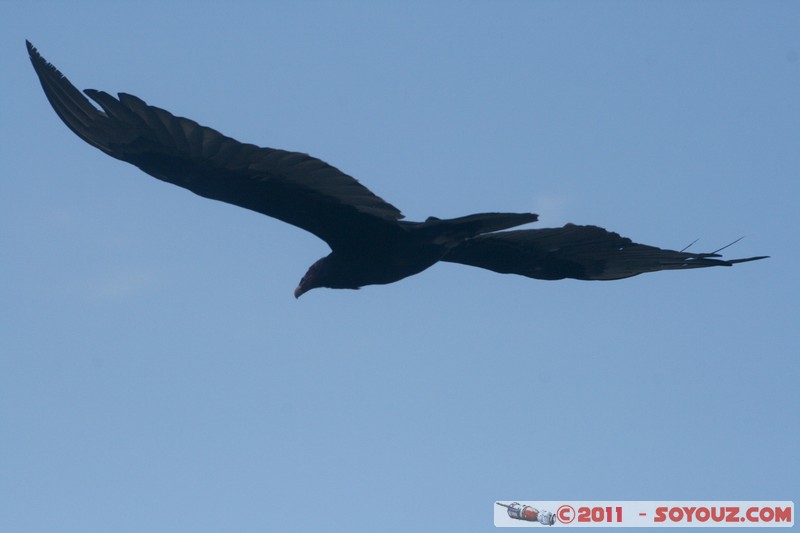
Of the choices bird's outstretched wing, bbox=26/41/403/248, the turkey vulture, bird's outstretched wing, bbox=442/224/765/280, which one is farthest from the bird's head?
bird's outstretched wing, bbox=442/224/765/280

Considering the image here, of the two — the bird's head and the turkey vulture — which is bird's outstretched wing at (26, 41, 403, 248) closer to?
the turkey vulture

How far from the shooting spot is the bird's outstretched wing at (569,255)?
9.98 meters

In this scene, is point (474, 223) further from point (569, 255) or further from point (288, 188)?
point (569, 255)

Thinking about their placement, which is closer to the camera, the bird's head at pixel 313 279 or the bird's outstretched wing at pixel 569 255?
the bird's head at pixel 313 279

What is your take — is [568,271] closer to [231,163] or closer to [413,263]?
[413,263]

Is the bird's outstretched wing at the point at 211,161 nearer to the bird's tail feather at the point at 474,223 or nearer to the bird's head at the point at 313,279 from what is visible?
the bird's tail feather at the point at 474,223

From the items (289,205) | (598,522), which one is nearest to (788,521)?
(598,522)

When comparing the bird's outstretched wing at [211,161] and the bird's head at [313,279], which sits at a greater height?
the bird's outstretched wing at [211,161]

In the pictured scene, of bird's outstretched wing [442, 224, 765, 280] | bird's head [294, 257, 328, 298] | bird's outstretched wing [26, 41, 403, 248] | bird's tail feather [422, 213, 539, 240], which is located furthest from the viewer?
bird's outstretched wing [442, 224, 765, 280]

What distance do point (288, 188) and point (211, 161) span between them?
58cm

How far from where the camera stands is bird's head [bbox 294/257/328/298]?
964cm

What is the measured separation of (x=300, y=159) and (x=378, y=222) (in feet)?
3.22

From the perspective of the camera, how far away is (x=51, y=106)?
8508 mm

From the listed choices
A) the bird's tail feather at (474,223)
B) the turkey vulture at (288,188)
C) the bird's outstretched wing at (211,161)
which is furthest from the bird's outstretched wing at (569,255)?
the bird's outstretched wing at (211,161)
